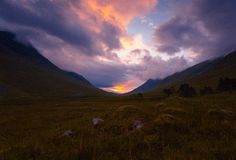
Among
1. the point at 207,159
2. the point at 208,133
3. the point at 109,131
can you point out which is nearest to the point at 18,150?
the point at 109,131

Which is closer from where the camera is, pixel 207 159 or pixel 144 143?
pixel 207 159

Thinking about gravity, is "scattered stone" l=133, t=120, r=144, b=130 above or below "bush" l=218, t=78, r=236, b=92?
below

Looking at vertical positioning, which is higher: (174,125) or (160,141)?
(174,125)

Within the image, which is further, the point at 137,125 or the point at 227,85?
the point at 227,85

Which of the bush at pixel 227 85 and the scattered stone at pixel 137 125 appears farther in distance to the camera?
the bush at pixel 227 85

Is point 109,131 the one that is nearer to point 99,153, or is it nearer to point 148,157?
point 99,153

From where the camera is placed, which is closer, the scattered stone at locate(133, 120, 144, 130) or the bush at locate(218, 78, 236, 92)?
the scattered stone at locate(133, 120, 144, 130)

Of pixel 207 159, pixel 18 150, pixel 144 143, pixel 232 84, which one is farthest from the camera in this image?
pixel 232 84

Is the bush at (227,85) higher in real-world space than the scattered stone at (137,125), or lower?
higher

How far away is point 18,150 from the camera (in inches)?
311

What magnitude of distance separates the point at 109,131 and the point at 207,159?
724cm

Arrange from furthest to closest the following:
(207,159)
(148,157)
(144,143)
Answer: (144,143), (148,157), (207,159)

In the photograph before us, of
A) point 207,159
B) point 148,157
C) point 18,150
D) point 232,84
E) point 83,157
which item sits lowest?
point 18,150

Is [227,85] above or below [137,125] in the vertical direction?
above
